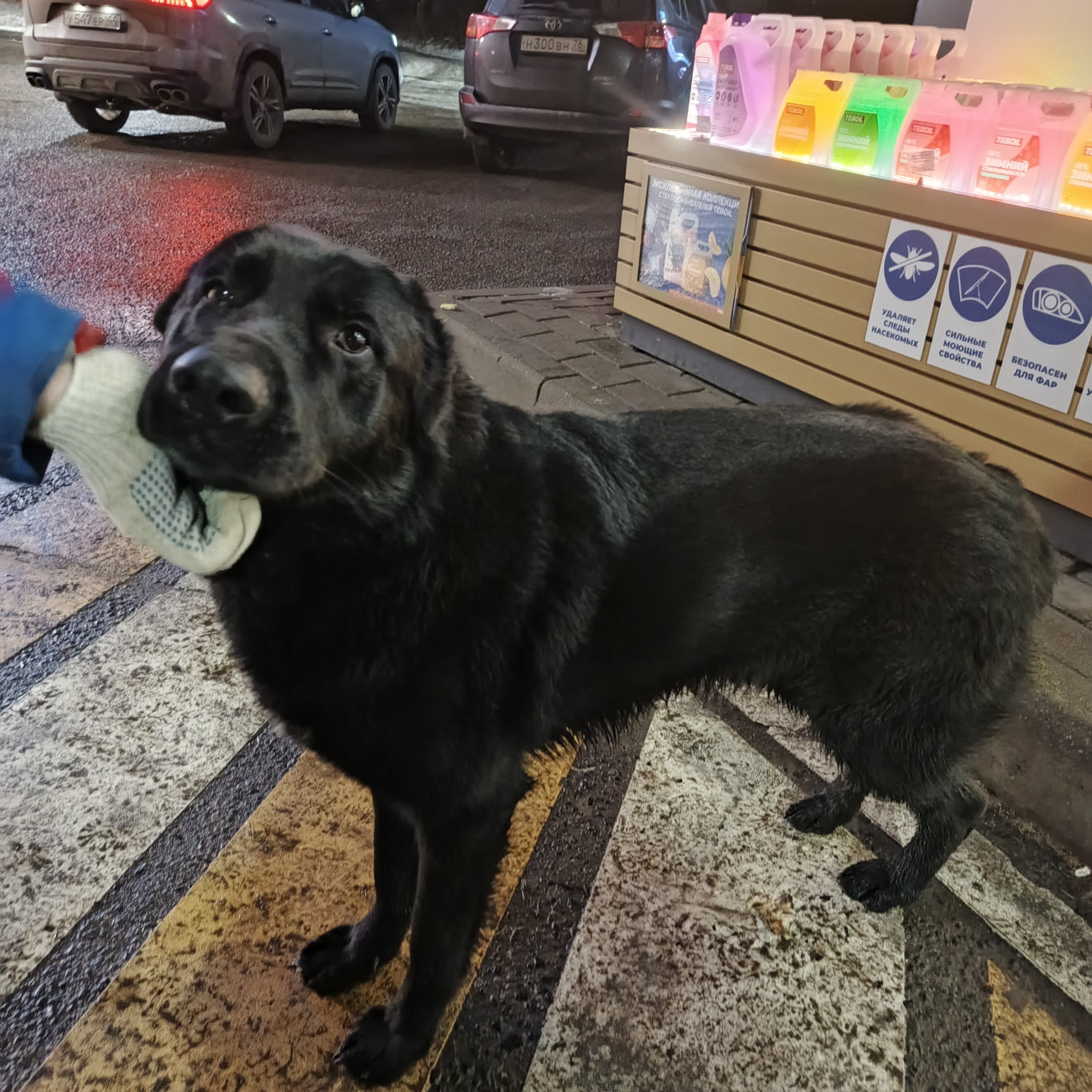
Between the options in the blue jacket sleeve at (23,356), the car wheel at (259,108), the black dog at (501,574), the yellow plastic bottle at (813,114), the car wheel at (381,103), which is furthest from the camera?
the car wheel at (381,103)

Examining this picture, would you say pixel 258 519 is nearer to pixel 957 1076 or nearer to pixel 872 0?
pixel 957 1076

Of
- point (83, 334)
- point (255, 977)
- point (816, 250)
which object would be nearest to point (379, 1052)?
point (255, 977)

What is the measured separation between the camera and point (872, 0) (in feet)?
43.9

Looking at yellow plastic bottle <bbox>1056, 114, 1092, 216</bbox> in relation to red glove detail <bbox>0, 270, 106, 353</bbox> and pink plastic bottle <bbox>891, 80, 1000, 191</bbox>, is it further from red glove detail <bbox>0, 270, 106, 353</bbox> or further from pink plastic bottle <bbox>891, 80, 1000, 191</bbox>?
red glove detail <bbox>0, 270, 106, 353</bbox>

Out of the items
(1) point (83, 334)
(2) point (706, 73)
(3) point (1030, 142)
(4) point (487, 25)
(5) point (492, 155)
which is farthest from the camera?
(5) point (492, 155)

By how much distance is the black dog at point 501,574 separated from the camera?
164cm

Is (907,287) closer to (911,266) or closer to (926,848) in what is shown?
(911,266)

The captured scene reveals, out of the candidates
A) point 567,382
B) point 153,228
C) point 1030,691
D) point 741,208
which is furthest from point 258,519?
point 153,228

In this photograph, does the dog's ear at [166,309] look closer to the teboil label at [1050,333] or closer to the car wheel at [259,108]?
the teboil label at [1050,333]

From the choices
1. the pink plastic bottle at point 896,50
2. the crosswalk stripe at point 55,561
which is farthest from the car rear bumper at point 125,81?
the pink plastic bottle at point 896,50

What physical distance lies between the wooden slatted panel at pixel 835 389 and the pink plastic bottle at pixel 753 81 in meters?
0.86

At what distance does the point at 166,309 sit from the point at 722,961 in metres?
1.89

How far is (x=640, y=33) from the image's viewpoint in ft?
28.2

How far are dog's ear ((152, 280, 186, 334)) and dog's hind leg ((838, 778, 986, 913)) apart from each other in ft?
6.71
